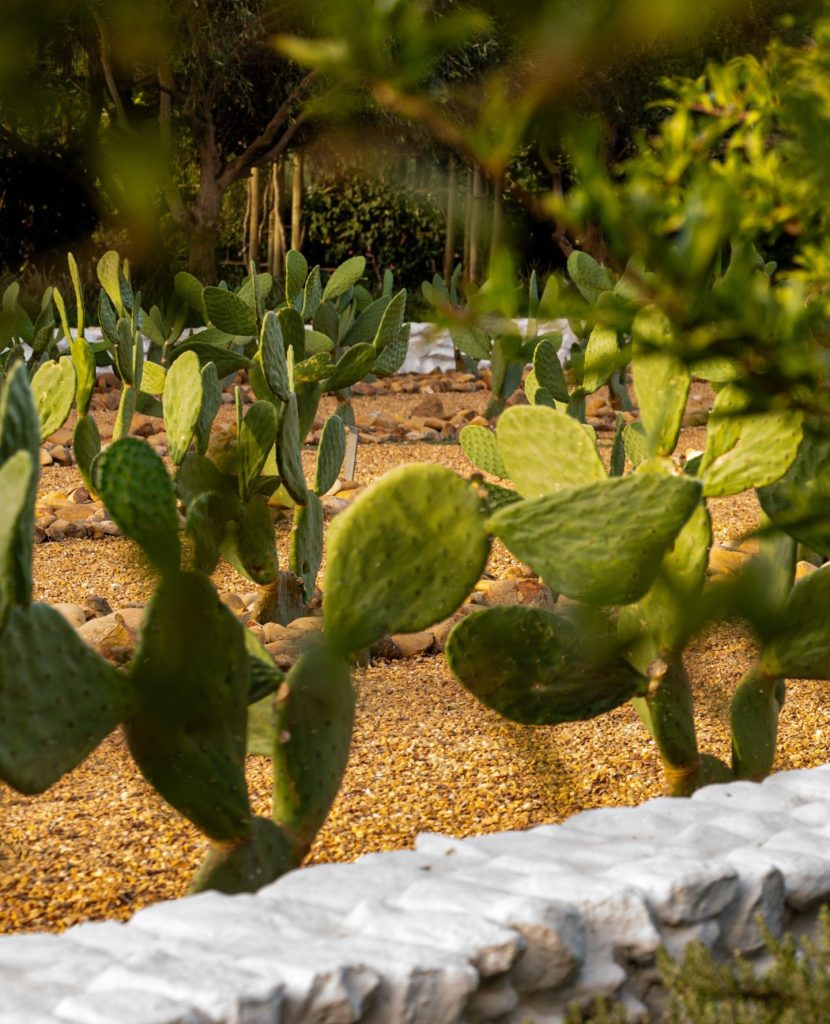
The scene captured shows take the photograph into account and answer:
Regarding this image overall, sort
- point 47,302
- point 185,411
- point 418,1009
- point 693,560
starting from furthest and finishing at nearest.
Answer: point 47,302 → point 185,411 → point 693,560 → point 418,1009

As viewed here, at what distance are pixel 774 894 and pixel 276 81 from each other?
462 inches

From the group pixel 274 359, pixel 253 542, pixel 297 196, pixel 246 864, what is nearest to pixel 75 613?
pixel 253 542

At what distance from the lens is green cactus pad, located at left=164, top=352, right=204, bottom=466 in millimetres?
2836

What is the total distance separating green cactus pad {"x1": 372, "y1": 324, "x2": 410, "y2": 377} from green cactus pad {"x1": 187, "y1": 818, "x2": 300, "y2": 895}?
3.14 metres

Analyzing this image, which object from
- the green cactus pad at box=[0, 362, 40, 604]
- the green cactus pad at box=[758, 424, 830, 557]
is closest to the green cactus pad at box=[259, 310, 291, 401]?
the green cactus pad at box=[758, 424, 830, 557]

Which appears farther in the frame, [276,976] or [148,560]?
[148,560]

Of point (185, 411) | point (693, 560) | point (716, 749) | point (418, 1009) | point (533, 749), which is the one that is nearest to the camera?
point (418, 1009)

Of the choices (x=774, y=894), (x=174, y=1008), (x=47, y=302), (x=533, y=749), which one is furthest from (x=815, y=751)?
(x=47, y=302)

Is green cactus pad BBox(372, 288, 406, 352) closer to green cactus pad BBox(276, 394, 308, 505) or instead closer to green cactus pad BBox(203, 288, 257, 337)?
green cactus pad BBox(203, 288, 257, 337)

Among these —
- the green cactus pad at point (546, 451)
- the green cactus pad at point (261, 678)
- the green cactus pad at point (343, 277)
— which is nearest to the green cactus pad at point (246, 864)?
the green cactus pad at point (261, 678)

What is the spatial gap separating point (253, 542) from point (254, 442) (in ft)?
0.66

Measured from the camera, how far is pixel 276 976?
3.37 ft

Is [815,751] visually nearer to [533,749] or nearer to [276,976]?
[533,749]

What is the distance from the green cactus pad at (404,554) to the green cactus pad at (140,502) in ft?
0.56
